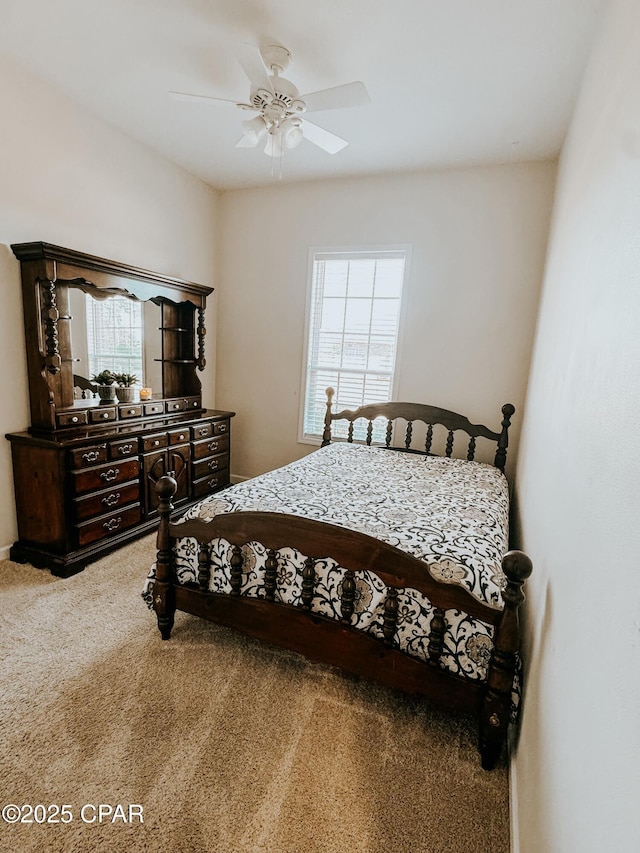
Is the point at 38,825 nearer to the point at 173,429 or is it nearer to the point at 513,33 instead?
the point at 173,429

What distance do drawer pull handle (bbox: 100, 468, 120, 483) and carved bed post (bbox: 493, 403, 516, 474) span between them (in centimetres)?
282

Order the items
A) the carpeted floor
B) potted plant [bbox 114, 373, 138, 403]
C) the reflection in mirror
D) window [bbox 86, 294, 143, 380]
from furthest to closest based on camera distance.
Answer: potted plant [bbox 114, 373, 138, 403]
window [bbox 86, 294, 143, 380]
the reflection in mirror
the carpeted floor

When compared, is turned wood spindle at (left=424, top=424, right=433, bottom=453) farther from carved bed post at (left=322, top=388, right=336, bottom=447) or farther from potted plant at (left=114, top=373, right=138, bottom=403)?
potted plant at (left=114, top=373, right=138, bottom=403)

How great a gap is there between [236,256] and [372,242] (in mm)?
1406

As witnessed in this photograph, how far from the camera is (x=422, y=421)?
3475 millimetres

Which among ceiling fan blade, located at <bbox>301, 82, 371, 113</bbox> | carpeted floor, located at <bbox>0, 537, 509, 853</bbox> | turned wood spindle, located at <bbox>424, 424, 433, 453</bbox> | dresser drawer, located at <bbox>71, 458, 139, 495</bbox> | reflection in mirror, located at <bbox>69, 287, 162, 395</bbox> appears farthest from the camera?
turned wood spindle, located at <bbox>424, 424, 433, 453</bbox>

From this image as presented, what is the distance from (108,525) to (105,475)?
13.9 inches

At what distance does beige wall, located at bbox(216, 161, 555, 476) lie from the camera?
3133mm

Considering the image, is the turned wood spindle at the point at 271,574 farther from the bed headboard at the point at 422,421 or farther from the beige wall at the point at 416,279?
the beige wall at the point at 416,279

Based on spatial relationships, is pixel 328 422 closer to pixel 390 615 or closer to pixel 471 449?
pixel 471 449

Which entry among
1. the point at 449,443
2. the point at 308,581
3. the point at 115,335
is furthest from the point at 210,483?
the point at 308,581

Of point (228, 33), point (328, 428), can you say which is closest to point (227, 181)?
point (228, 33)

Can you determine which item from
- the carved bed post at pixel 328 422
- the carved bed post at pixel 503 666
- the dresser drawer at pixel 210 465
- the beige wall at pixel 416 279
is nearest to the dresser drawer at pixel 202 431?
the dresser drawer at pixel 210 465

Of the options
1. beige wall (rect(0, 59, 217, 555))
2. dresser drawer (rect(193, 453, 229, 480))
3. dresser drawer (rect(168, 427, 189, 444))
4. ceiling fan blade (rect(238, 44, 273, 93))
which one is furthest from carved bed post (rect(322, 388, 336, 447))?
ceiling fan blade (rect(238, 44, 273, 93))
